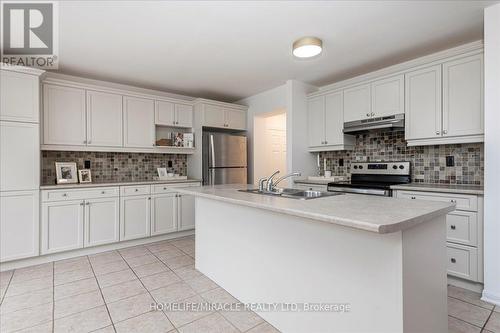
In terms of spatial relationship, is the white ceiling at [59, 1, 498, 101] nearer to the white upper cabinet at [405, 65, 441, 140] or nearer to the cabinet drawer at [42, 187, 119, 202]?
the white upper cabinet at [405, 65, 441, 140]

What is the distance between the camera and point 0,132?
2.74m

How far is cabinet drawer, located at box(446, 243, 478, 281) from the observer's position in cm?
228

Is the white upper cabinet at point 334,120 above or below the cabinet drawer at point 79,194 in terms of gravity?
above

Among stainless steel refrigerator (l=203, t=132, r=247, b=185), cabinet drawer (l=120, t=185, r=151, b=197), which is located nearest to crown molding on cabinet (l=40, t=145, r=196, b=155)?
stainless steel refrigerator (l=203, t=132, r=247, b=185)

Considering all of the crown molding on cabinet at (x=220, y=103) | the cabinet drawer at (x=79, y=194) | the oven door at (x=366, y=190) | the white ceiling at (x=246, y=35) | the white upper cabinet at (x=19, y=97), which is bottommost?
the cabinet drawer at (x=79, y=194)

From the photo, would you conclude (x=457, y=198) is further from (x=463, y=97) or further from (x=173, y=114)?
(x=173, y=114)

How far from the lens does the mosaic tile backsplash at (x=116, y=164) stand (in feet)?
11.4

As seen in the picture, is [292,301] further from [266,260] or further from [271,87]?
[271,87]

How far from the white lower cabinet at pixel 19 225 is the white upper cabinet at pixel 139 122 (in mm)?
1331

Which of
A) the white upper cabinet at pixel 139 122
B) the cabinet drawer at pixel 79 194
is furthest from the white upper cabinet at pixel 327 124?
the cabinet drawer at pixel 79 194

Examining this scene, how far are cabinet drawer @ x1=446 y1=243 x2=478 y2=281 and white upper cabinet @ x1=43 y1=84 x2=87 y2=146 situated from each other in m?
4.40

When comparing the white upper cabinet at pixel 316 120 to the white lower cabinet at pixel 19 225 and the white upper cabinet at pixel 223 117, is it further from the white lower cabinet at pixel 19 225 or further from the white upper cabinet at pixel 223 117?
the white lower cabinet at pixel 19 225

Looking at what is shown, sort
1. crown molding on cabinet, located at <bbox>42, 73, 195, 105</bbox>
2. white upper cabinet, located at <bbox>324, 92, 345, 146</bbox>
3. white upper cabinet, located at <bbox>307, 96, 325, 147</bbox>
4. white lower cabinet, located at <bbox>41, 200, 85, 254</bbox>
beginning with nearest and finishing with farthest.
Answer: white lower cabinet, located at <bbox>41, 200, 85, 254</bbox>
crown molding on cabinet, located at <bbox>42, 73, 195, 105</bbox>
white upper cabinet, located at <bbox>324, 92, 345, 146</bbox>
white upper cabinet, located at <bbox>307, 96, 325, 147</bbox>

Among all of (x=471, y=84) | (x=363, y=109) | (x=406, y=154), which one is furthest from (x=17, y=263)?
(x=471, y=84)
